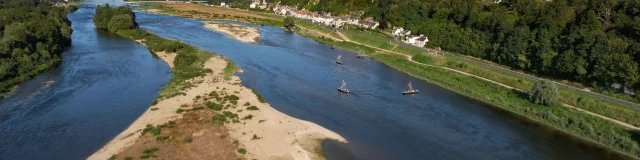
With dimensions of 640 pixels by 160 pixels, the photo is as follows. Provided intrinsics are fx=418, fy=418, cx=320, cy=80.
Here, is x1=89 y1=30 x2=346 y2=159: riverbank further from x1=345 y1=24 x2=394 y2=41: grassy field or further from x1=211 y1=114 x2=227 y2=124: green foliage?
x1=345 y1=24 x2=394 y2=41: grassy field

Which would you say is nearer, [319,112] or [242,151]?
[242,151]

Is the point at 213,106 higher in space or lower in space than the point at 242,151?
higher

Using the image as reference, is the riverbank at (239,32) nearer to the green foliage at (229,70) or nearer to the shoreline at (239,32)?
the shoreline at (239,32)

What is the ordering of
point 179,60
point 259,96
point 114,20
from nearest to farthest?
1. point 259,96
2. point 179,60
3. point 114,20

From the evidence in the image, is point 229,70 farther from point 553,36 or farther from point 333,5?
point 333,5

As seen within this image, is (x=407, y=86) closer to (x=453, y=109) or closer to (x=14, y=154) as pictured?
(x=453, y=109)

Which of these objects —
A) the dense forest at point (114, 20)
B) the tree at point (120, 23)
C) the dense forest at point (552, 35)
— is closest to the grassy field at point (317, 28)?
the dense forest at point (552, 35)

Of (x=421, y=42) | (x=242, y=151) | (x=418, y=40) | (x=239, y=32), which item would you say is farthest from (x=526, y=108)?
(x=239, y=32)
